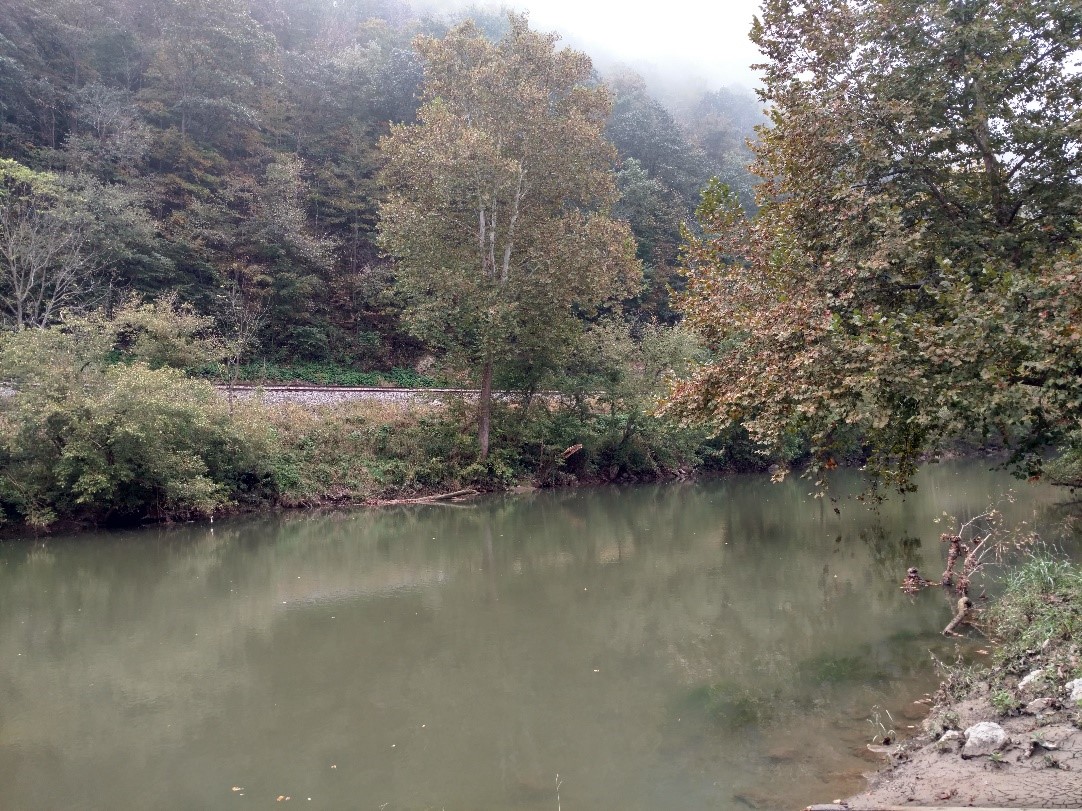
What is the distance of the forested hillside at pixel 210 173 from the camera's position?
25875 mm

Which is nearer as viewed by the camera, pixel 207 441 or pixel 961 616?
pixel 961 616

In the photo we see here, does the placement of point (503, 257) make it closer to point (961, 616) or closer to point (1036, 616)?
point (961, 616)

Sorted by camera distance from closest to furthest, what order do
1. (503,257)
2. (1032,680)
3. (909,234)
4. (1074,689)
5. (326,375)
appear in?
(1074,689), (1032,680), (909,234), (503,257), (326,375)

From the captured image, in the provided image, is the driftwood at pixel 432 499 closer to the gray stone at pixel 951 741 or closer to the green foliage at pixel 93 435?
the green foliage at pixel 93 435

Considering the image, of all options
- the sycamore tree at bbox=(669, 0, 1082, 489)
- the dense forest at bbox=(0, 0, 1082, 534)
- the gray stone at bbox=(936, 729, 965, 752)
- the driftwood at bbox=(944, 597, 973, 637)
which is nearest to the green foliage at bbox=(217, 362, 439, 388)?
the dense forest at bbox=(0, 0, 1082, 534)

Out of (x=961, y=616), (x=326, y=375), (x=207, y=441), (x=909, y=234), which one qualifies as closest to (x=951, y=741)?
(x=961, y=616)

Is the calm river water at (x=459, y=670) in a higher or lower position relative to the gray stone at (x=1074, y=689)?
lower

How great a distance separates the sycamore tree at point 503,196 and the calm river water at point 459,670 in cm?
963

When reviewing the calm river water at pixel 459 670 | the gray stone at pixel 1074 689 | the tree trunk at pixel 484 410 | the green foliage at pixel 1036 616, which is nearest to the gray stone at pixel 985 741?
the gray stone at pixel 1074 689

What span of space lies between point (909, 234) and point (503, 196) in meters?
17.5

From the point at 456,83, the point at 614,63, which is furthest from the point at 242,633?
the point at 614,63

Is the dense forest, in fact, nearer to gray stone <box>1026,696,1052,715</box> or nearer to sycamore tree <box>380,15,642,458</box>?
sycamore tree <box>380,15,642,458</box>

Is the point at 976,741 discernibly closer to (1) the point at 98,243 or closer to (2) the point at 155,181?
(1) the point at 98,243

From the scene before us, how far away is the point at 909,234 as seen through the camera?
7109mm
